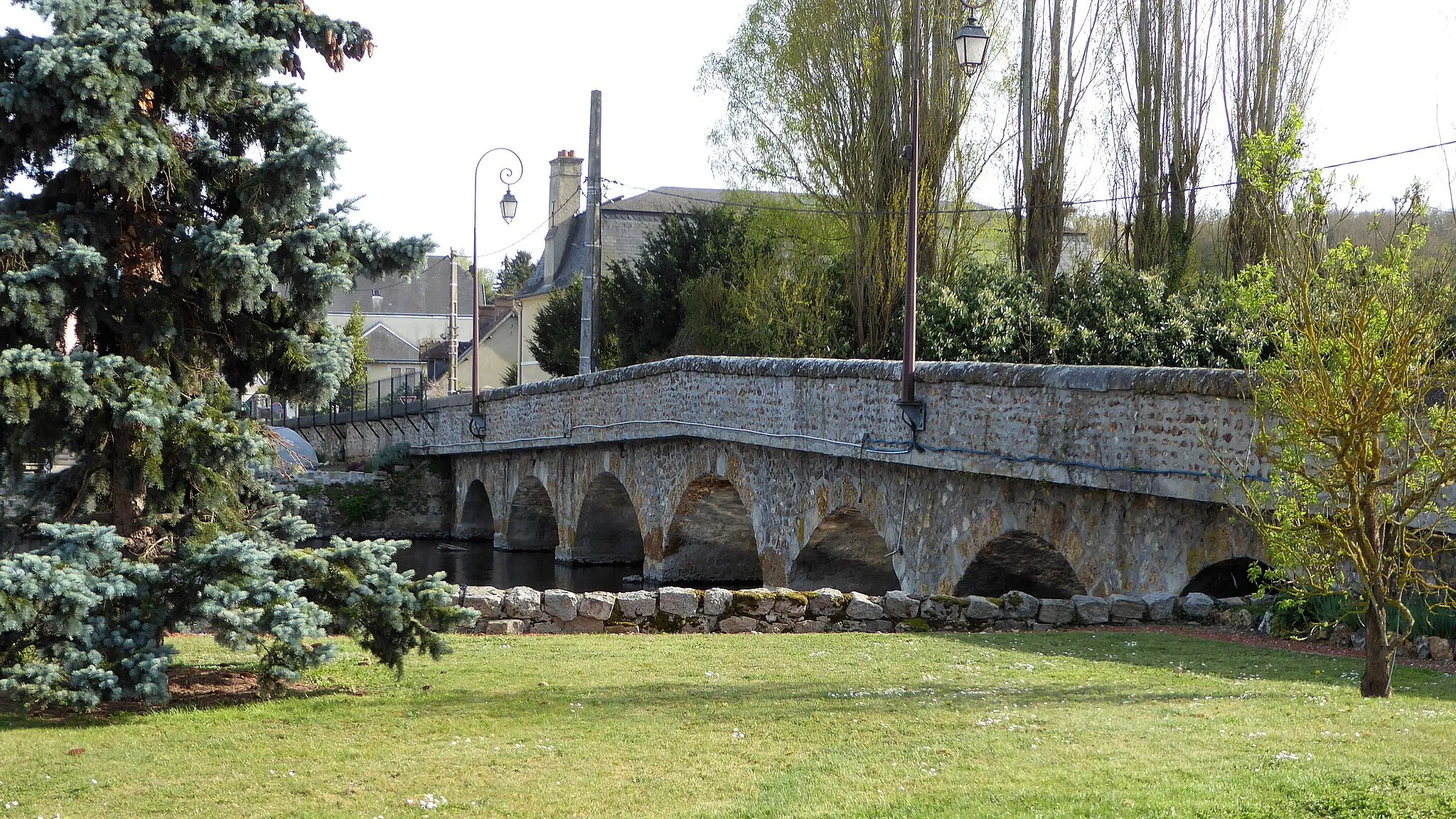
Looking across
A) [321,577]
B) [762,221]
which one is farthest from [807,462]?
[762,221]

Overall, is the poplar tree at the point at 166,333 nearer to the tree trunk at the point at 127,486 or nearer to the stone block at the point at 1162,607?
the tree trunk at the point at 127,486

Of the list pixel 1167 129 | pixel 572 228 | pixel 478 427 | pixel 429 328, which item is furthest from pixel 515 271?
pixel 1167 129

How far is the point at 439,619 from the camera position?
7383 millimetres

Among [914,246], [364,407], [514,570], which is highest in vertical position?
[914,246]

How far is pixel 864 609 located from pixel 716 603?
4.16 ft

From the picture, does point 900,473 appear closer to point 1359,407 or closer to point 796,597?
point 796,597

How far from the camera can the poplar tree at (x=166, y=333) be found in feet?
22.2

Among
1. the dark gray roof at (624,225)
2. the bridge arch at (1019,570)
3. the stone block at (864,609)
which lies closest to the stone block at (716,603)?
Answer: the stone block at (864,609)

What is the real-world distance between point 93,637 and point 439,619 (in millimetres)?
1712

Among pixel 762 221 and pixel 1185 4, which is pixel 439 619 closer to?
pixel 1185 4

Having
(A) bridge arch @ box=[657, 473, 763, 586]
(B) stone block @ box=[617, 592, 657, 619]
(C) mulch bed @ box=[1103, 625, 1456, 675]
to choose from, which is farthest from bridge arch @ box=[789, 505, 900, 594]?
(C) mulch bed @ box=[1103, 625, 1456, 675]

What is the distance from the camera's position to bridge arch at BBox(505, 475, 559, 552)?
29.5 metres

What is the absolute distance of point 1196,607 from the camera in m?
10.6

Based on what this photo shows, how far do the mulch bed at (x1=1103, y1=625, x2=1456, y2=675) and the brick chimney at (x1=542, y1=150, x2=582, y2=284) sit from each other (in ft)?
120
